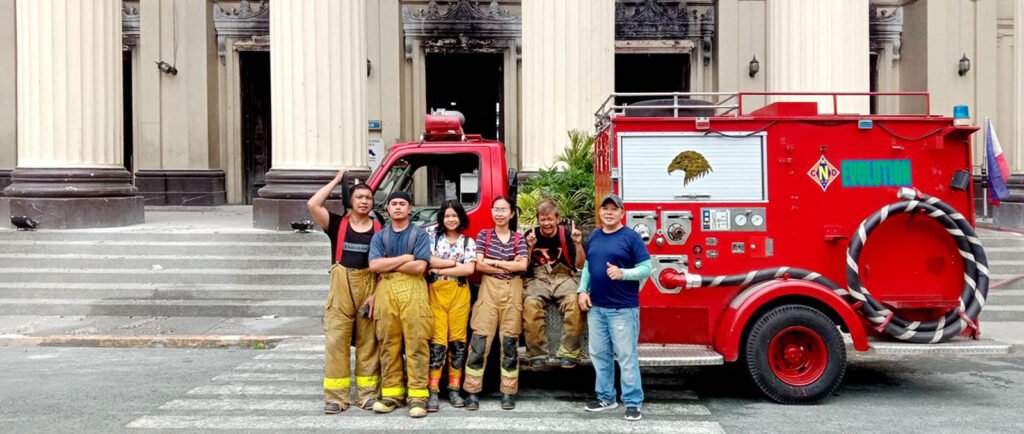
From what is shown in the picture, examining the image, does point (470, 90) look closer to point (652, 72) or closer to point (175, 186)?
point (652, 72)

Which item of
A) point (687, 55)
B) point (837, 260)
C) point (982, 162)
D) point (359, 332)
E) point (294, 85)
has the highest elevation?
point (687, 55)

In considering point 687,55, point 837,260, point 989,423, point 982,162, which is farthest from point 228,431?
point 982,162

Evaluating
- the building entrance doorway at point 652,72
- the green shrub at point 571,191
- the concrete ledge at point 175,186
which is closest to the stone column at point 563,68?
the green shrub at point 571,191

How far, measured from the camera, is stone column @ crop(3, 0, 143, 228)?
12625 millimetres

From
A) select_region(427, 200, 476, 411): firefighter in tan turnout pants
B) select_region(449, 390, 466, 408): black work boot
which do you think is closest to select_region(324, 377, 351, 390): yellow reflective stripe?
select_region(427, 200, 476, 411): firefighter in tan turnout pants

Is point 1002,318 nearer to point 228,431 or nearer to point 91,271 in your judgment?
point 228,431

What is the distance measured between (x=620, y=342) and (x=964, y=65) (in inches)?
576

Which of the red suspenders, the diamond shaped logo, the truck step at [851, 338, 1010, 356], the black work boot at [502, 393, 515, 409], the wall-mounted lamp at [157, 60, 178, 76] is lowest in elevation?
the black work boot at [502, 393, 515, 409]

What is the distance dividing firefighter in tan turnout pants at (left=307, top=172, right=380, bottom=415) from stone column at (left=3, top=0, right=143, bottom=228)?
859 centimetres

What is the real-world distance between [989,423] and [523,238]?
3.80 metres

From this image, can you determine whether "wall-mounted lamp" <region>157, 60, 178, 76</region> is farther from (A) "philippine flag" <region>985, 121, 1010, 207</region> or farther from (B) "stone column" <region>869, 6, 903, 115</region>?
(A) "philippine flag" <region>985, 121, 1010, 207</region>

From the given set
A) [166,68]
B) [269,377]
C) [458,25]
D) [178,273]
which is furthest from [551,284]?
[166,68]

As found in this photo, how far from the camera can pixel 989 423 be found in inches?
229

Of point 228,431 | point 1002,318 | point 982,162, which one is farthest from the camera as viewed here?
point 982,162
